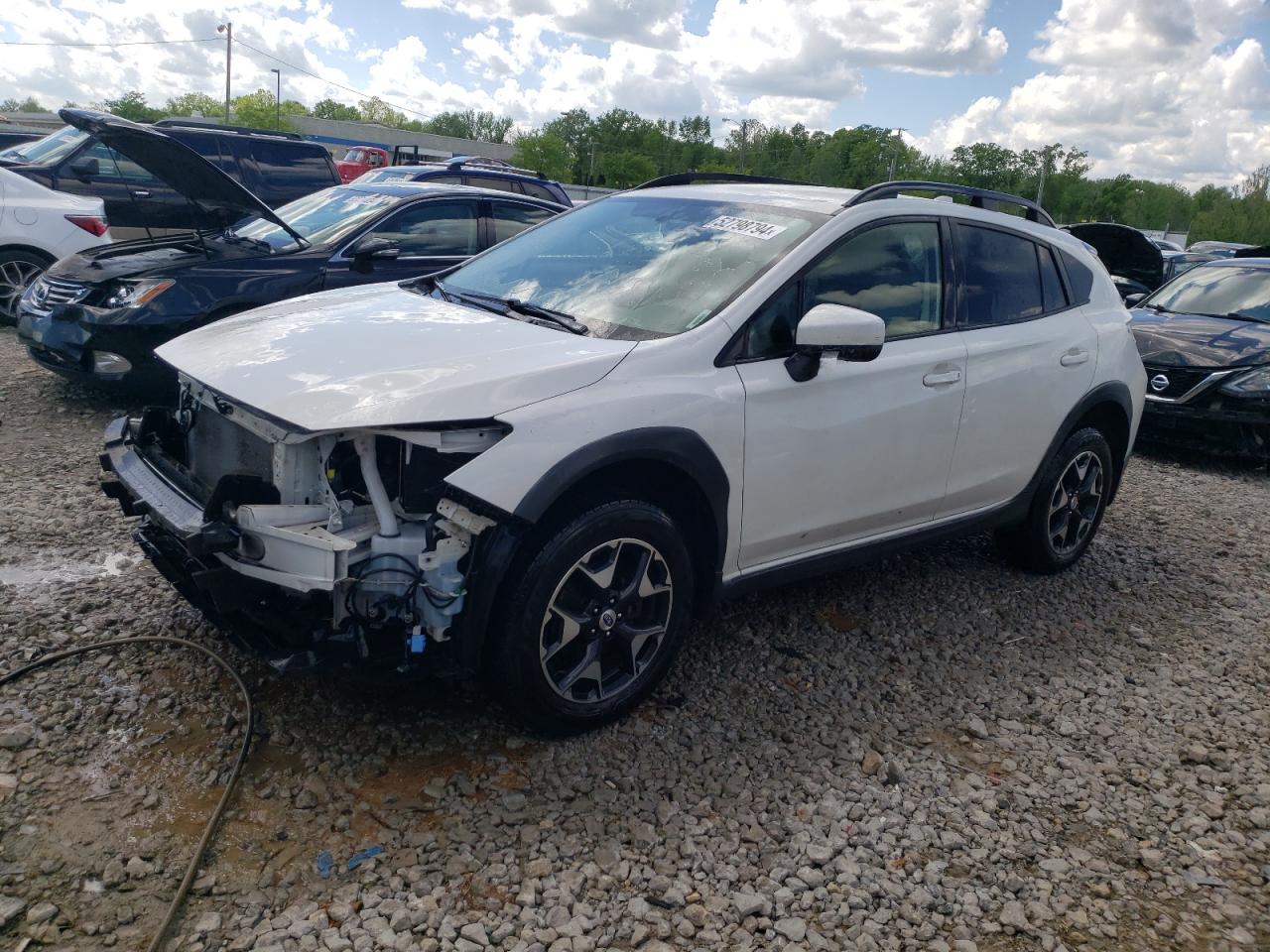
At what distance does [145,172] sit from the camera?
27.5 ft

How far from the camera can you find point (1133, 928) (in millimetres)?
2711

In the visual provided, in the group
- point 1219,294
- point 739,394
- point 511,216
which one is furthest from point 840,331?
point 1219,294

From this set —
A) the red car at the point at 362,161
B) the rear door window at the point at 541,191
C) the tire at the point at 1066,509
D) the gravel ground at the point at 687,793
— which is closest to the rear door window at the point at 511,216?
the rear door window at the point at 541,191

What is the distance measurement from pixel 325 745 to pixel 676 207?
2534mm

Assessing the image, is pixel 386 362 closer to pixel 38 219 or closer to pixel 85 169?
pixel 38 219

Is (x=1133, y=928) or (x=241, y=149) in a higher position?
(x=241, y=149)

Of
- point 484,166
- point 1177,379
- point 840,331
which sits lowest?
point 1177,379

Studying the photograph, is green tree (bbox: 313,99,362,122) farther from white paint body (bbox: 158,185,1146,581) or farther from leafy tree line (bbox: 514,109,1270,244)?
white paint body (bbox: 158,185,1146,581)

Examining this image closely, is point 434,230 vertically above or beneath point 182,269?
above

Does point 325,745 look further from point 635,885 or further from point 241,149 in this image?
point 241,149

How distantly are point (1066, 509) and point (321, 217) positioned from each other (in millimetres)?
5525

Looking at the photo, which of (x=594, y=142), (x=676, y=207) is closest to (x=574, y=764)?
(x=676, y=207)

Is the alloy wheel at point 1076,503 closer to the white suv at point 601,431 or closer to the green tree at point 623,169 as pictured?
the white suv at point 601,431

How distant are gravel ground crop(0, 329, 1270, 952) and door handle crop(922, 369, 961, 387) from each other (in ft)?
3.78
